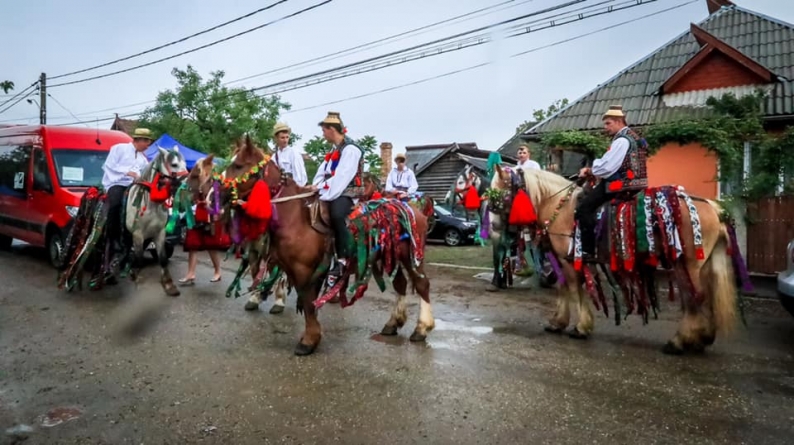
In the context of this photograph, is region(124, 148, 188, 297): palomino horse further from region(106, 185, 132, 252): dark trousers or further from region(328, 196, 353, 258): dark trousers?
region(328, 196, 353, 258): dark trousers

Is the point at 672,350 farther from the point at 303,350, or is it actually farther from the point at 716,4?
the point at 716,4

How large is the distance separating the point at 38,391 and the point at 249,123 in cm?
2254

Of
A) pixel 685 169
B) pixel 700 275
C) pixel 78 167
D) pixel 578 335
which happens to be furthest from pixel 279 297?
pixel 685 169

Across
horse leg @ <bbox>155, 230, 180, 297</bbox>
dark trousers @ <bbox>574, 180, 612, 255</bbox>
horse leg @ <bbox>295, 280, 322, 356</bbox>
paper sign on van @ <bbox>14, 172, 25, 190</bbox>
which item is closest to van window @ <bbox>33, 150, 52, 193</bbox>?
paper sign on van @ <bbox>14, 172, 25, 190</bbox>

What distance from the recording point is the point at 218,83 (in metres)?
26.4

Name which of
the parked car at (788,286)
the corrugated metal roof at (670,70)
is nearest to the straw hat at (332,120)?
the parked car at (788,286)

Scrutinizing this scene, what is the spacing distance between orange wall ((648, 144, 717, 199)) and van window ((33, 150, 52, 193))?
12.1 meters

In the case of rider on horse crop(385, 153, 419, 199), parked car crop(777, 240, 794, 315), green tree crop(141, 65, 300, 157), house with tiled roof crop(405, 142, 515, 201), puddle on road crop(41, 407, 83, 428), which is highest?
green tree crop(141, 65, 300, 157)

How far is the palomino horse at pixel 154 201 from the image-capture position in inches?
311

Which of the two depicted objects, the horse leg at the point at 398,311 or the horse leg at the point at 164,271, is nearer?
the horse leg at the point at 398,311

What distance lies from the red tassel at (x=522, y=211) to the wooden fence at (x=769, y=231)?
5533 mm

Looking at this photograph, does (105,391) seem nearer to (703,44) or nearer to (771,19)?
(703,44)

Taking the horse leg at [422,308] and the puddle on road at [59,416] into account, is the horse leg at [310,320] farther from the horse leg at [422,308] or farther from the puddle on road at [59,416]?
the puddle on road at [59,416]

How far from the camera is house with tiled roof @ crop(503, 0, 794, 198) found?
1186 cm
